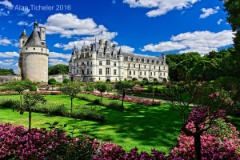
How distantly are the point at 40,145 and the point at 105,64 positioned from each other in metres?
55.4

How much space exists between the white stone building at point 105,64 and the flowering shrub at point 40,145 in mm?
51833

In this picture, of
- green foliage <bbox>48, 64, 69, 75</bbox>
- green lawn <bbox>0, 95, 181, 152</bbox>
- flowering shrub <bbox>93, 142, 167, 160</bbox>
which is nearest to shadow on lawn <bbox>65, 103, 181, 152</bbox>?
green lawn <bbox>0, 95, 181, 152</bbox>

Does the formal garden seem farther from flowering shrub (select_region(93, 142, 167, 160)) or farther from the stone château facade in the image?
the stone château facade

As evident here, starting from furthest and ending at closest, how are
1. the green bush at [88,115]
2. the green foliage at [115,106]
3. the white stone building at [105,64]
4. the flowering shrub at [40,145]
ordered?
the white stone building at [105,64], the green foliage at [115,106], the green bush at [88,115], the flowering shrub at [40,145]

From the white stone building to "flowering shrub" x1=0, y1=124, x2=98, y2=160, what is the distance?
2041 inches

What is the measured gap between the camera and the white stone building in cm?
5922

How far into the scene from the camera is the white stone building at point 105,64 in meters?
59.2

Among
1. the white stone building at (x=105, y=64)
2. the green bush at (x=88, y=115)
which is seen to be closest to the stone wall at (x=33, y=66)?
the white stone building at (x=105, y=64)

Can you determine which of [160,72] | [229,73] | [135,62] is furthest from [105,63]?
[229,73]

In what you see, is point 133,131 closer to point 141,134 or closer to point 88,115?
point 141,134

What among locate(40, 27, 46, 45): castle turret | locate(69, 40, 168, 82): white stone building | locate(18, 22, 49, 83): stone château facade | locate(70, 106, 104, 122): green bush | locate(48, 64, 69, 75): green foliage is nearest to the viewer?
locate(70, 106, 104, 122): green bush

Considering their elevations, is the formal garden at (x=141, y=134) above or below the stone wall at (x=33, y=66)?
below

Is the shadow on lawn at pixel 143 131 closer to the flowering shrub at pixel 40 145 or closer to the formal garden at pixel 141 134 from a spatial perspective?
the formal garden at pixel 141 134

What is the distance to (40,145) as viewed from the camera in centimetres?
639
